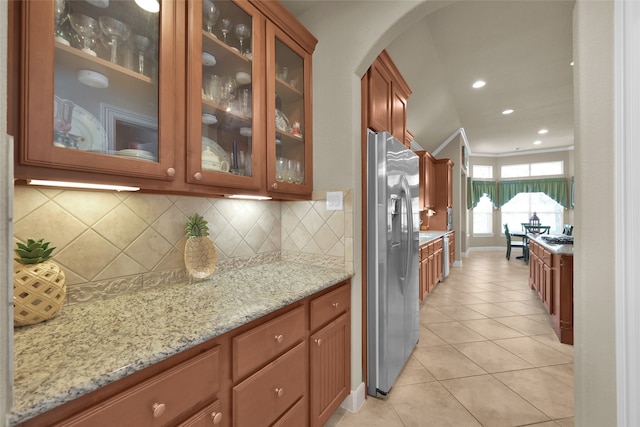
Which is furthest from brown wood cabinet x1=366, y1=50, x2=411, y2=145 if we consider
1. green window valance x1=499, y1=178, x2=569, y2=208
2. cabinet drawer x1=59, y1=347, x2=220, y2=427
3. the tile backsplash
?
green window valance x1=499, y1=178, x2=569, y2=208

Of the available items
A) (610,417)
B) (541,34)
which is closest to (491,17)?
(541,34)

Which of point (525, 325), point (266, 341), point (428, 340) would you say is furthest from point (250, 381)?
point (525, 325)

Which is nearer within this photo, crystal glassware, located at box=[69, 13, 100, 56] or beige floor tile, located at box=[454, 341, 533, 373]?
crystal glassware, located at box=[69, 13, 100, 56]

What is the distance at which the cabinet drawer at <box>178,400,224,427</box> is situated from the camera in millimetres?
826

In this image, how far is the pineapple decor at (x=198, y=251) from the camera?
139 cm

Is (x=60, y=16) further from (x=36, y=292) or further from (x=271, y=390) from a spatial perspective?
(x=271, y=390)

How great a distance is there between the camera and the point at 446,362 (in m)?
2.33

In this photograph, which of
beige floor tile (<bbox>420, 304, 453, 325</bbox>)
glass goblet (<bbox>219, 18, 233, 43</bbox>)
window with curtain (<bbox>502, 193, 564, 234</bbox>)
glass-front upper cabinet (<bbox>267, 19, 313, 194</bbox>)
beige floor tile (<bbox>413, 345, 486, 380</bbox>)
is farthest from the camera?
window with curtain (<bbox>502, 193, 564, 234</bbox>)

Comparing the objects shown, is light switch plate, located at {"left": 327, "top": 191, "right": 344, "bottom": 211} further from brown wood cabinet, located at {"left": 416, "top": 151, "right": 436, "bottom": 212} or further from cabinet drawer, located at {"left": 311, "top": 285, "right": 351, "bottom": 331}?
brown wood cabinet, located at {"left": 416, "top": 151, "right": 436, "bottom": 212}

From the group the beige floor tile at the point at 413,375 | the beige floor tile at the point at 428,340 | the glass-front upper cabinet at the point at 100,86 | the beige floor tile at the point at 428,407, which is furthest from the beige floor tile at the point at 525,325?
the glass-front upper cabinet at the point at 100,86

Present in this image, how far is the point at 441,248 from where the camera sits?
483 centimetres

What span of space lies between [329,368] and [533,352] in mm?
2242

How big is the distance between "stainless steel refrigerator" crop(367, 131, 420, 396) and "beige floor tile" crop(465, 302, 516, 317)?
2.11 metres

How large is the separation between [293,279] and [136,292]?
2.49 ft
